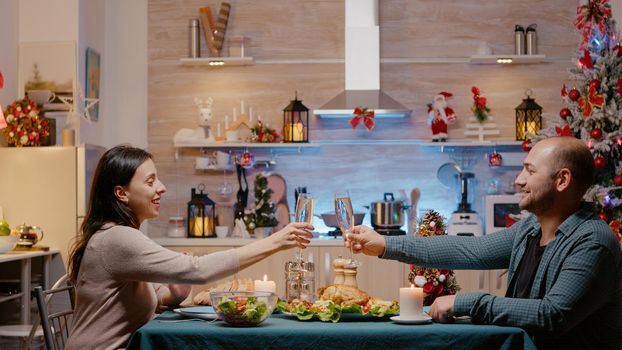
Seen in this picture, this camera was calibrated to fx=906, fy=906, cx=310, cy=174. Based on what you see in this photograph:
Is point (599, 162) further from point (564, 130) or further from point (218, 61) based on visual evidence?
point (218, 61)

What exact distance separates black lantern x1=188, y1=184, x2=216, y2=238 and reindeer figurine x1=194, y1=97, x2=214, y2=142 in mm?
427

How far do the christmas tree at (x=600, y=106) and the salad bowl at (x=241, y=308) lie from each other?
10.6ft

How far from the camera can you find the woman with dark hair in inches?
103

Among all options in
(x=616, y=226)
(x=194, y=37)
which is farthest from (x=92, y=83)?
(x=616, y=226)

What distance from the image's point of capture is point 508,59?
6684 millimetres

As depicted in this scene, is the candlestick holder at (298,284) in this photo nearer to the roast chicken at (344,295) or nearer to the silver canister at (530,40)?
the roast chicken at (344,295)

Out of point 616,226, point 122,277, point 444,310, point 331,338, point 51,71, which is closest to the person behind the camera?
point 331,338

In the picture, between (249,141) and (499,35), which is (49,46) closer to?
(249,141)

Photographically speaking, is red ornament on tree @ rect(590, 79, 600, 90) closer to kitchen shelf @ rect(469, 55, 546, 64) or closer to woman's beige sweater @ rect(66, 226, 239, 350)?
kitchen shelf @ rect(469, 55, 546, 64)

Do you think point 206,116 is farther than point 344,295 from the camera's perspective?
Yes

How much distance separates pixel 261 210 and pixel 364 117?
39.8 inches

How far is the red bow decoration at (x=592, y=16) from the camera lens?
17.8 ft

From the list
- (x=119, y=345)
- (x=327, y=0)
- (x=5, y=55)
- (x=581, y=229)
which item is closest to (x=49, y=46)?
(x=5, y=55)

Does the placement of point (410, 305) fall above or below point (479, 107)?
below
